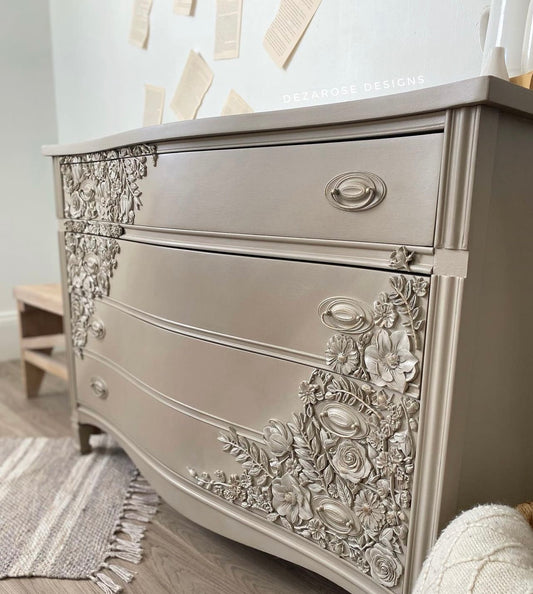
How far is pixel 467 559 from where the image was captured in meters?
0.59

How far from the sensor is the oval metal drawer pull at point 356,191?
0.69 m

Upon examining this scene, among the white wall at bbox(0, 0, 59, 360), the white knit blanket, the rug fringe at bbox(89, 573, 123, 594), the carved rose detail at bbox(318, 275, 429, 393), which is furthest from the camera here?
the white wall at bbox(0, 0, 59, 360)

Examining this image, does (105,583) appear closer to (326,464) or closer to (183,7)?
(326,464)

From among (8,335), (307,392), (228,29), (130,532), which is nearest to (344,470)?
(307,392)

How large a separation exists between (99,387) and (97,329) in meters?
0.16

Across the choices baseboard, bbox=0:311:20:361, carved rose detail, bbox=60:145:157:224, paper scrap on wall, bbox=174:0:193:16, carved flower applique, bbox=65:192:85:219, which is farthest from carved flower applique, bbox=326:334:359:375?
baseboard, bbox=0:311:20:361

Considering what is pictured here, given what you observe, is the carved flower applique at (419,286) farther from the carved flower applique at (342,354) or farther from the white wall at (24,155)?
the white wall at (24,155)

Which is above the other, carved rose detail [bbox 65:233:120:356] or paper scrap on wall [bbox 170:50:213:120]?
paper scrap on wall [bbox 170:50:213:120]

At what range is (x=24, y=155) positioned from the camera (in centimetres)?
227

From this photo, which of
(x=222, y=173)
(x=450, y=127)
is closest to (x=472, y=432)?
(x=450, y=127)

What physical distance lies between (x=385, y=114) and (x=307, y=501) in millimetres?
606

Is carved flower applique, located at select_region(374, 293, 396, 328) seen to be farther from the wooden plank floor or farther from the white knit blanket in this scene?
the wooden plank floor

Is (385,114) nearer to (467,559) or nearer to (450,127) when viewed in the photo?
(450,127)

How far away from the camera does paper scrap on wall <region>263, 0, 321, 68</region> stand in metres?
1.23
